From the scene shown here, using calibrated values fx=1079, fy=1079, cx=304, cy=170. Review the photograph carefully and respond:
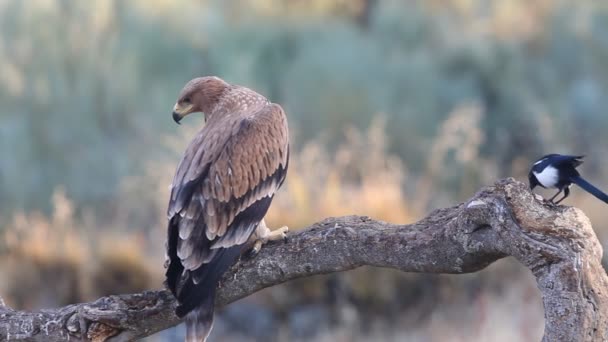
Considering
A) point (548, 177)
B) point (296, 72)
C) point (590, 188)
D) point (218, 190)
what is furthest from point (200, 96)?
point (296, 72)

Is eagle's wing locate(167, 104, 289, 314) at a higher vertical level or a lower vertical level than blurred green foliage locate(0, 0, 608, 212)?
lower

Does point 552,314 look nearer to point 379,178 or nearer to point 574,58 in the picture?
point 379,178

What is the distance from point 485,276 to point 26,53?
684 centimetres

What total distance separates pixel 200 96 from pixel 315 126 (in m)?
7.69

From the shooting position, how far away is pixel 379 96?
13.6 m

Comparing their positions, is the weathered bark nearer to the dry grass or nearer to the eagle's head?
the eagle's head

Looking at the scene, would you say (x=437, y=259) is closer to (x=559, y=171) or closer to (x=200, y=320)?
(x=559, y=171)

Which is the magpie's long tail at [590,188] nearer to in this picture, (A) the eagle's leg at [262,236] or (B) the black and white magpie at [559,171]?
(B) the black and white magpie at [559,171]

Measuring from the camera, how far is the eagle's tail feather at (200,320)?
4.17 meters

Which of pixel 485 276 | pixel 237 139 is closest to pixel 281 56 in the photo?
pixel 485 276

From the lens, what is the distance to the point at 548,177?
153 inches

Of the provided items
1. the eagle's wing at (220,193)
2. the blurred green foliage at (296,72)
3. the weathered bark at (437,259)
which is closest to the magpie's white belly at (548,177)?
the weathered bark at (437,259)

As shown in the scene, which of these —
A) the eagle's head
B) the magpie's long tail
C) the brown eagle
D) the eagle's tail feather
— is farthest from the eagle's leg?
the magpie's long tail

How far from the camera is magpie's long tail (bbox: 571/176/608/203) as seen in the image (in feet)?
11.8
